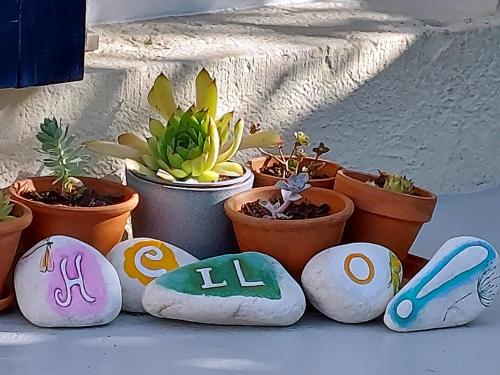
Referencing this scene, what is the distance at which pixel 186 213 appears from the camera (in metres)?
1.91

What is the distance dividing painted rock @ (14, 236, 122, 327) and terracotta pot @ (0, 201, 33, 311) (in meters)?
0.02

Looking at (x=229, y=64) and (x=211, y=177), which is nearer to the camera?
(x=211, y=177)

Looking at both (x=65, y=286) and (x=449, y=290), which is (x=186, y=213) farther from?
(x=449, y=290)

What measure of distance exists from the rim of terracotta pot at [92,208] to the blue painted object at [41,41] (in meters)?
0.17

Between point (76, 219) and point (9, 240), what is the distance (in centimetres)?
13

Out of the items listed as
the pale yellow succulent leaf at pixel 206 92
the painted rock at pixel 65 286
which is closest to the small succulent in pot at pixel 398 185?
the pale yellow succulent leaf at pixel 206 92

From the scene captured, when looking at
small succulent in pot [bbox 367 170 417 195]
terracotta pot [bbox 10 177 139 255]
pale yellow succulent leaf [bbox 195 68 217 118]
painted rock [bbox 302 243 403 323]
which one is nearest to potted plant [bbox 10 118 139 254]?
terracotta pot [bbox 10 177 139 255]

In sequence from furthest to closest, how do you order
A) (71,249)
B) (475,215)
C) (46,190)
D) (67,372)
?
(475,215)
(46,190)
(71,249)
(67,372)

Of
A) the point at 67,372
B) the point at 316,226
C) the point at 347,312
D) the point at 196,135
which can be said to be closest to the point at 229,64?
the point at 196,135

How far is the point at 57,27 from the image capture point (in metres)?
1.89

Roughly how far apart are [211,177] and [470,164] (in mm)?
873

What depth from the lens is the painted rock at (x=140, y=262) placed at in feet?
5.84

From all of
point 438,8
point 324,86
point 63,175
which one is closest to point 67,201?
point 63,175

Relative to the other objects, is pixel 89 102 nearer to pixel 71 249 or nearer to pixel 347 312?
pixel 71 249
